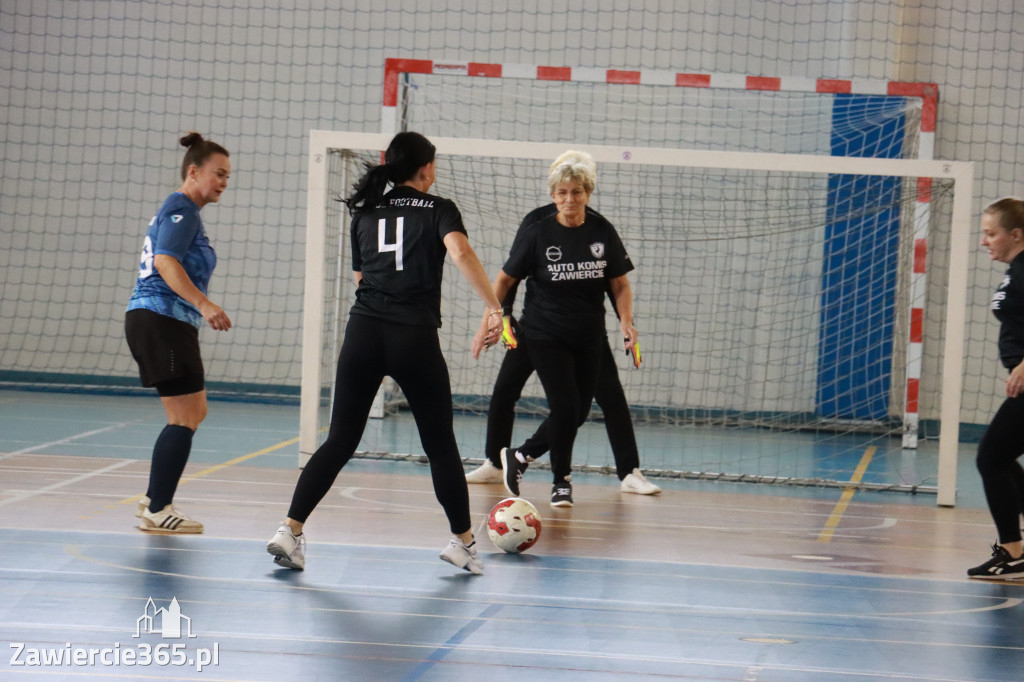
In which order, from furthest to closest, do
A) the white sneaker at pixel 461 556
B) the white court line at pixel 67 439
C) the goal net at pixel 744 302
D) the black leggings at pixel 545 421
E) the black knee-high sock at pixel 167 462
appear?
the goal net at pixel 744 302, the white court line at pixel 67 439, the black leggings at pixel 545 421, the black knee-high sock at pixel 167 462, the white sneaker at pixel 461 556

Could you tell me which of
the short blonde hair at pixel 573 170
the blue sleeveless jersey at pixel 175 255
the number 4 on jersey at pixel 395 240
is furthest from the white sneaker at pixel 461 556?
the short blonde hair at pixel 573 170

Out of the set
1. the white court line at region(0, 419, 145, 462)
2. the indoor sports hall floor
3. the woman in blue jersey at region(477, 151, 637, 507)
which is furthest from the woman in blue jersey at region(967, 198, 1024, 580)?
the white court line at region(0, 419, 145, 462)

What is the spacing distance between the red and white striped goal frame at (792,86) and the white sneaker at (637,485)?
11.4 feet

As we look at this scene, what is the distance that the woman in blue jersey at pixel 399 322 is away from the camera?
4.01m

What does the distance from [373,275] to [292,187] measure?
7.08 metres

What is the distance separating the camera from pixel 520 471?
6020 millimetres

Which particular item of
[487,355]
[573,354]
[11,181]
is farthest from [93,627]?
[11,181]

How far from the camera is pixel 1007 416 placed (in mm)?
4488

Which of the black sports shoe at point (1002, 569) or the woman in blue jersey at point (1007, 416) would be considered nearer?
the woman in blue jersey at point (1007, 416)

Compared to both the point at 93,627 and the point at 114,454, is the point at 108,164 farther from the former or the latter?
the point at 93,627

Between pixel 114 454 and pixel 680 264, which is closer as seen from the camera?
pixel 114 454

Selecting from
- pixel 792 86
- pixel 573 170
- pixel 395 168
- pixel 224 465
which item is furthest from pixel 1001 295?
pixel 792 86

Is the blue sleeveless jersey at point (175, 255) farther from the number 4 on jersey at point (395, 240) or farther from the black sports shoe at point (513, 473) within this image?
the black sports shoe at point (513, 473)

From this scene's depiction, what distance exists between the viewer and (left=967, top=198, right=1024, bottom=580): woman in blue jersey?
440cm
